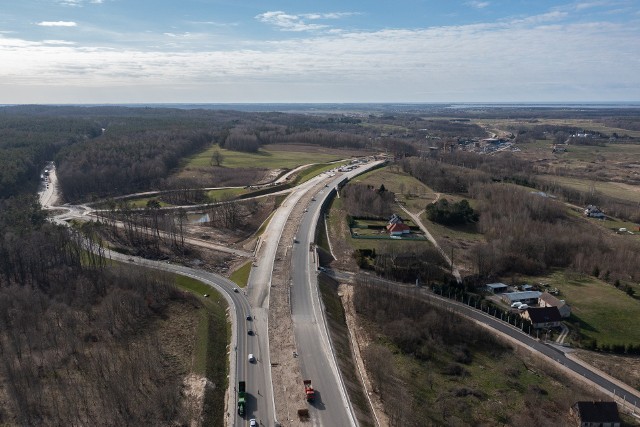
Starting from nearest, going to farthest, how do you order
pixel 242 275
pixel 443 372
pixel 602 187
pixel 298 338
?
1. pixel 443 372
2. pixel 298 338
3. pixel 242 275
4. pixel 602 187

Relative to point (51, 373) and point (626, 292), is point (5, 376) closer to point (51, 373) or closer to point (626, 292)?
point (51, 373)

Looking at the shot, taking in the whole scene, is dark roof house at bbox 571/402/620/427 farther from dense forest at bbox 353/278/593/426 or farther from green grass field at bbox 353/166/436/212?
green grass field at bbox 353/166/436/212

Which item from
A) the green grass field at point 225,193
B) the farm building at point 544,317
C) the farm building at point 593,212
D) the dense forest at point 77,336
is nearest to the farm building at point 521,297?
the farm building at point 544,317

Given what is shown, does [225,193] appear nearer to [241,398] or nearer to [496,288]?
[496,288]

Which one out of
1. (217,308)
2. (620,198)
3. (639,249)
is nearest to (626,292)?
(639,249)

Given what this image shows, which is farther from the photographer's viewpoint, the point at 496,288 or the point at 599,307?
the point at 496,288

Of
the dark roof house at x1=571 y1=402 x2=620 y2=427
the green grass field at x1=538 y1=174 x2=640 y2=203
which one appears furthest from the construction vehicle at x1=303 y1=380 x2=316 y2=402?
the green grass field at x1=538 y1=174 x2=640 y2=203

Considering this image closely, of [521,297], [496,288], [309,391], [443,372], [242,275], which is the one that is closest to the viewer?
[309,391]

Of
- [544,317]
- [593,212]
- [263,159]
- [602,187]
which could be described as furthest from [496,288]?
[263,159]
